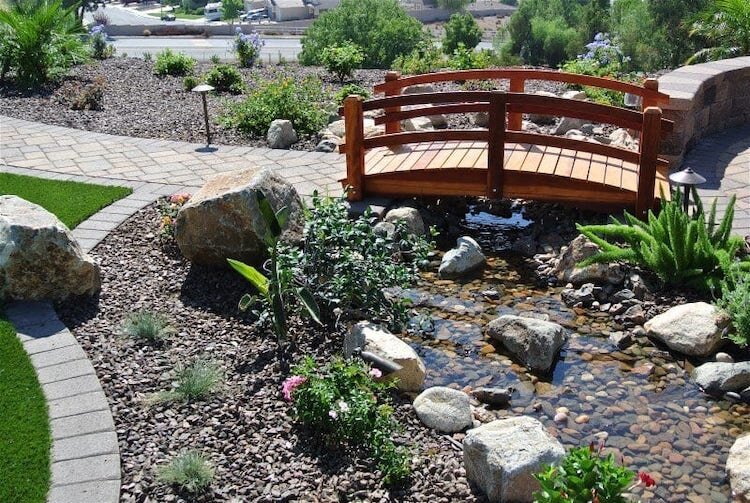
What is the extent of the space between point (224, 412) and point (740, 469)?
9.29 ft

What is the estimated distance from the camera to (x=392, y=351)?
5.27m

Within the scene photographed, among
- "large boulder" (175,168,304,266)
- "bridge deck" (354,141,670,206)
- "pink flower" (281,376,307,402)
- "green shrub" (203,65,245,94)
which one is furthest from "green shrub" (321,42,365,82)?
"pink flower" (281,376,307,402)

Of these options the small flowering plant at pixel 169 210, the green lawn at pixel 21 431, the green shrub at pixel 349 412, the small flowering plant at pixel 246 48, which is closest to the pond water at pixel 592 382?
the green shrub at pixel 349 412

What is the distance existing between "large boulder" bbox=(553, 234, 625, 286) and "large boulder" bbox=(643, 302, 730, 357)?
726 millimetres

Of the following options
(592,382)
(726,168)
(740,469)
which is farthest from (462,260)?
(726,168)

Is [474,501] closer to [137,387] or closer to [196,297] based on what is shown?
[137,387]

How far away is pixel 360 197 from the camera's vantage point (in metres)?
8.06

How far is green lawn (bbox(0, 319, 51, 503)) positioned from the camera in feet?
13.2

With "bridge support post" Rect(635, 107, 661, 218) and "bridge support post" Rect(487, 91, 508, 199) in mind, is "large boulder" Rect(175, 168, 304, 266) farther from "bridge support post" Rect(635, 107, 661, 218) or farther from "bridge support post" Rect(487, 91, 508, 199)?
→ "bridge support post" Rect(635, 107, 661, 218)

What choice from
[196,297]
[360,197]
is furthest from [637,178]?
[196,297]

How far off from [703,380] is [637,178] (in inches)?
106

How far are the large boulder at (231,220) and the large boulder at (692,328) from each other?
2.88 metres

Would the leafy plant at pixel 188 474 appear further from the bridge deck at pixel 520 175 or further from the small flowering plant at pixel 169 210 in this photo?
the bridge deck at pixel 520 175

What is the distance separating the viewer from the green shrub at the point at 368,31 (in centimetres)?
2534
